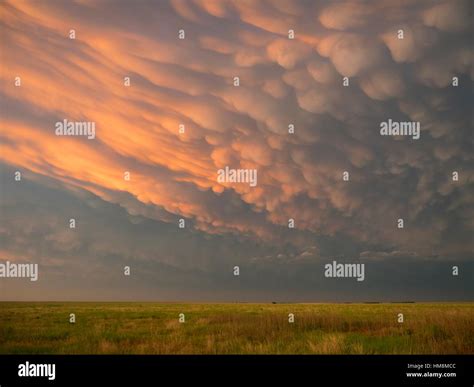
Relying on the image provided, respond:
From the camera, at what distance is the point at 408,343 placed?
1492 cm

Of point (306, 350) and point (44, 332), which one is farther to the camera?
point (44, 332)

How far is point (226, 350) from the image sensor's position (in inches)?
571
